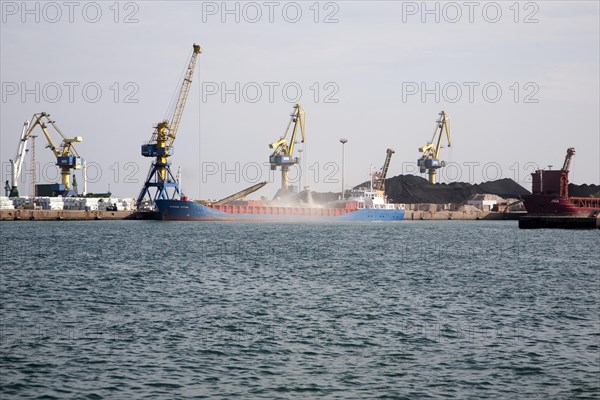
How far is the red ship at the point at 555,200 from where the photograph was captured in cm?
11006

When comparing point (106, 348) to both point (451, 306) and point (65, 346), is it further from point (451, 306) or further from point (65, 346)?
point (451, 306)

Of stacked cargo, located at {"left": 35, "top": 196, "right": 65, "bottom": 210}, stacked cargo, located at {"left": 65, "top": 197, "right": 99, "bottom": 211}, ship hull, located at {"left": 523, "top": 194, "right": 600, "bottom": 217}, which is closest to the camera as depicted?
ship hull, located at {"left": 523, "top": 194, "right": 600, "bottom": 217}

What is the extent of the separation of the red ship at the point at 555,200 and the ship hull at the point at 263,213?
3226 cm

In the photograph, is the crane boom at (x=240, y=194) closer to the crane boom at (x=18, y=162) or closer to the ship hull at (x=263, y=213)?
the ship hull at (x=263, y=213)

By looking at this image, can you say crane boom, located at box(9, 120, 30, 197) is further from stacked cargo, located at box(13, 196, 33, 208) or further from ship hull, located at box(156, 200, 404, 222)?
ship hull, located at box(156, 200, 404, 222)

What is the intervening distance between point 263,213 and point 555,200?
4881 cm

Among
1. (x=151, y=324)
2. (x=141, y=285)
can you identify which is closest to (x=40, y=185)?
(x=141, y=285)

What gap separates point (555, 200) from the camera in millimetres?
110375

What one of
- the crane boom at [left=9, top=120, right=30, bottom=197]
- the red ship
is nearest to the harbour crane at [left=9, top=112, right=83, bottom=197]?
the crane boom at [left=9, top=120, right=30, bottom=197]

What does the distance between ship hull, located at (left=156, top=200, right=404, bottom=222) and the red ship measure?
32258 mm

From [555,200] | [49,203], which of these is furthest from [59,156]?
[555,200]

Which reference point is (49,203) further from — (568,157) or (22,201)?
(568,157)

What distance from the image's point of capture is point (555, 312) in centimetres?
2670

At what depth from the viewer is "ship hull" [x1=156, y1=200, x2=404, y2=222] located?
119 metres
